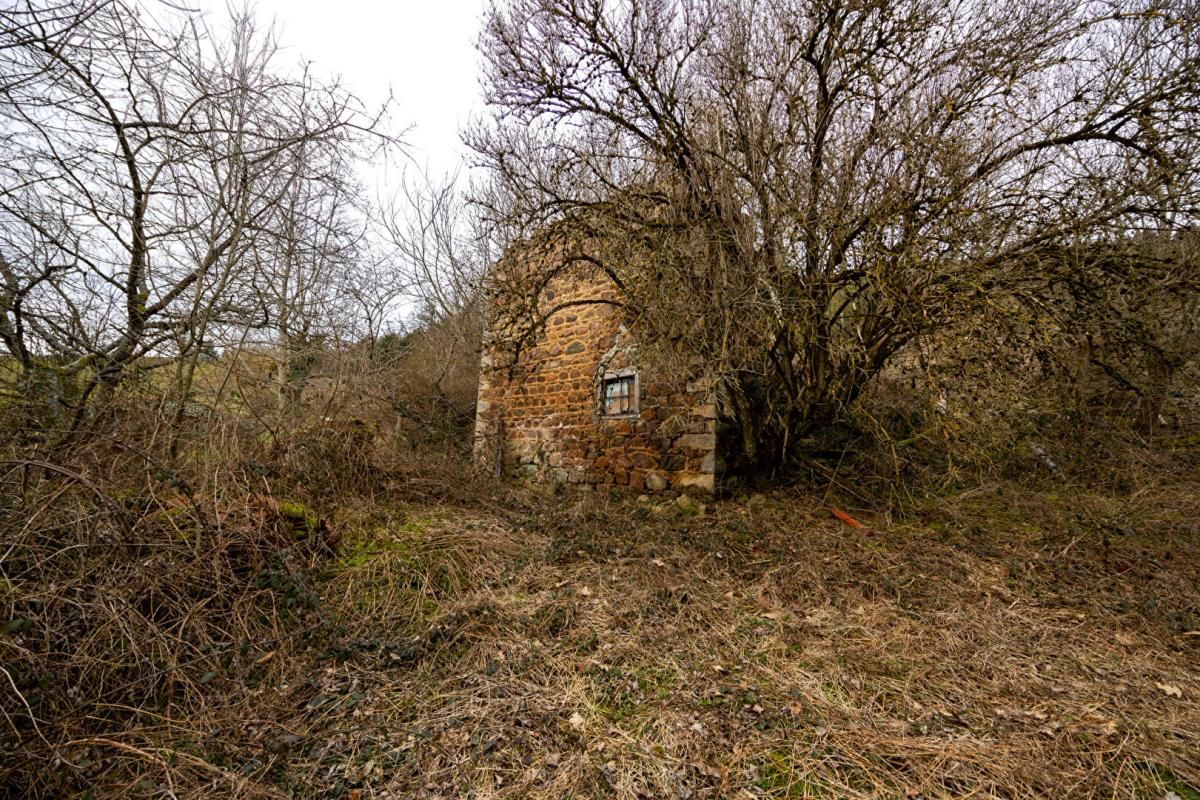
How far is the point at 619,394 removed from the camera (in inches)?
268

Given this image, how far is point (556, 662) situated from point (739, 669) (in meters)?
0.98

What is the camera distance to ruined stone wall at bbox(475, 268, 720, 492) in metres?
5.93

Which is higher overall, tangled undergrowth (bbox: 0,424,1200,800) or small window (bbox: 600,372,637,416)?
small window (bbox: 600,372,637,416)

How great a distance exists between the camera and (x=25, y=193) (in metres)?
3.21

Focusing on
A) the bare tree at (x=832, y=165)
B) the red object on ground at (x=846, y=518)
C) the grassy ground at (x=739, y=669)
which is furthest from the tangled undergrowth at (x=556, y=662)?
the bare tree at (x=832, y=165)

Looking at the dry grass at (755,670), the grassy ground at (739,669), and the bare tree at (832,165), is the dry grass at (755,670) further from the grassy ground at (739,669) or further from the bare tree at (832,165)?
the bare tree at (832,165)

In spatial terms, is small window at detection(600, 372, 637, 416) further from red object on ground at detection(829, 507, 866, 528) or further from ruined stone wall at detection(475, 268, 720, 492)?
red object on ground at detection(829, 507, 866, 528)

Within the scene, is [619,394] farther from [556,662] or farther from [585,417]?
[556,662]

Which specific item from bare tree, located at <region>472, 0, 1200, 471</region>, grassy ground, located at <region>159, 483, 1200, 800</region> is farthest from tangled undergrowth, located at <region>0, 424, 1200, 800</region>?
bare tree, located at <region>472, 0, 1200, 471</region>

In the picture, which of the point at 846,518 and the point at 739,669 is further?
the point at 846,518

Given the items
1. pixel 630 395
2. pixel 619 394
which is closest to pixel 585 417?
pixel 619 394

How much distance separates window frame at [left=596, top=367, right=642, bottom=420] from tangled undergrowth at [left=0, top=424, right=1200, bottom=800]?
281 cm

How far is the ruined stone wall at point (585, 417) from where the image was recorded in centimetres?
593

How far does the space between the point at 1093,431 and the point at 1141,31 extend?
4421mm
